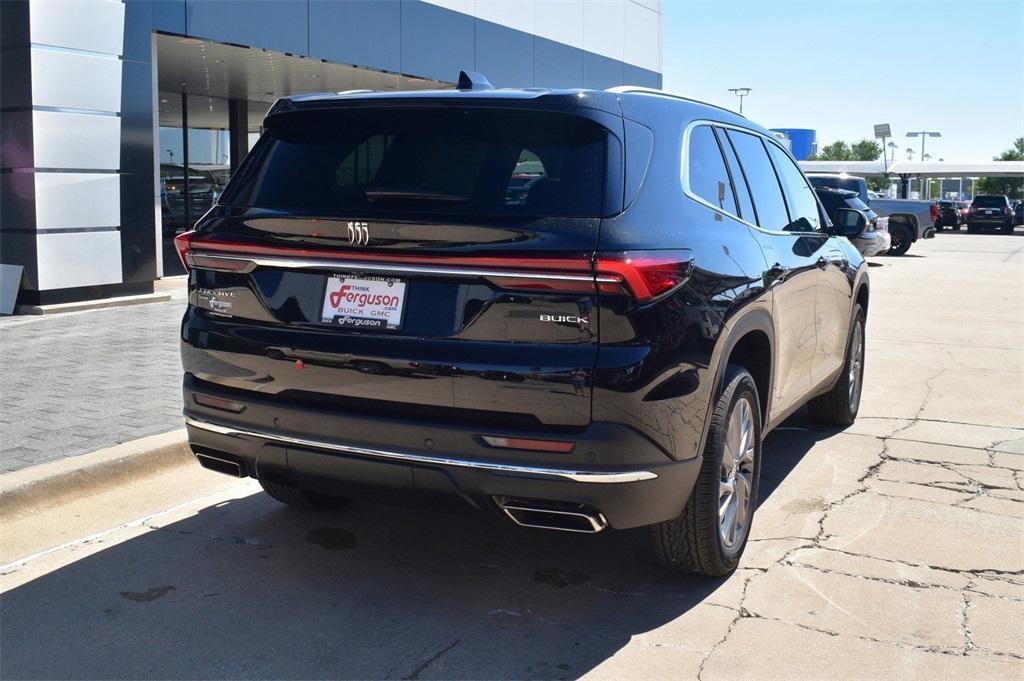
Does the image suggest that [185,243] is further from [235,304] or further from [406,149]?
[406,149]

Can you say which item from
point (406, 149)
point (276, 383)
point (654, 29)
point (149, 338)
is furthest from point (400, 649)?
point (654, 29)

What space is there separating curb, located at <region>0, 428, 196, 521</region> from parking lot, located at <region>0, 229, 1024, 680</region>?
0.09 meters

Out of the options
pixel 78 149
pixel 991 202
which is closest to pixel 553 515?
pixel 78 149

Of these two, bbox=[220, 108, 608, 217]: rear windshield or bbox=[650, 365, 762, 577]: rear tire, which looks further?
bbox=[650, 365, 762, 577]: rear tire

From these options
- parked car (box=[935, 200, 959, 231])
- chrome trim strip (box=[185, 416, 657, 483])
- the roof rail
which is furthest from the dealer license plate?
parked car (box=[935, 200, 959, 231])

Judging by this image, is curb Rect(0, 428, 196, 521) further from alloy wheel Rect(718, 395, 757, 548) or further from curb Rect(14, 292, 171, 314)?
curb Rect(14, 292, 171, 314)

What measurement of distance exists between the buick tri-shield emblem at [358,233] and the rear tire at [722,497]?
1425 millimetres

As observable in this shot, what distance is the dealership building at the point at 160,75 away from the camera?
11984 mm

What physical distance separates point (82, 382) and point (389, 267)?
189 inches

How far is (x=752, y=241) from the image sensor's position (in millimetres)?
4750

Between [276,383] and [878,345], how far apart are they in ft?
28.1

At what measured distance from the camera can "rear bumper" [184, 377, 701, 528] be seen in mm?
3588

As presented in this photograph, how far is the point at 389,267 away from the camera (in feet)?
12.4

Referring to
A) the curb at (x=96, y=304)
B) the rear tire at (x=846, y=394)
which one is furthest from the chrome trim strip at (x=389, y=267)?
the curb at (x=96, y=304)
